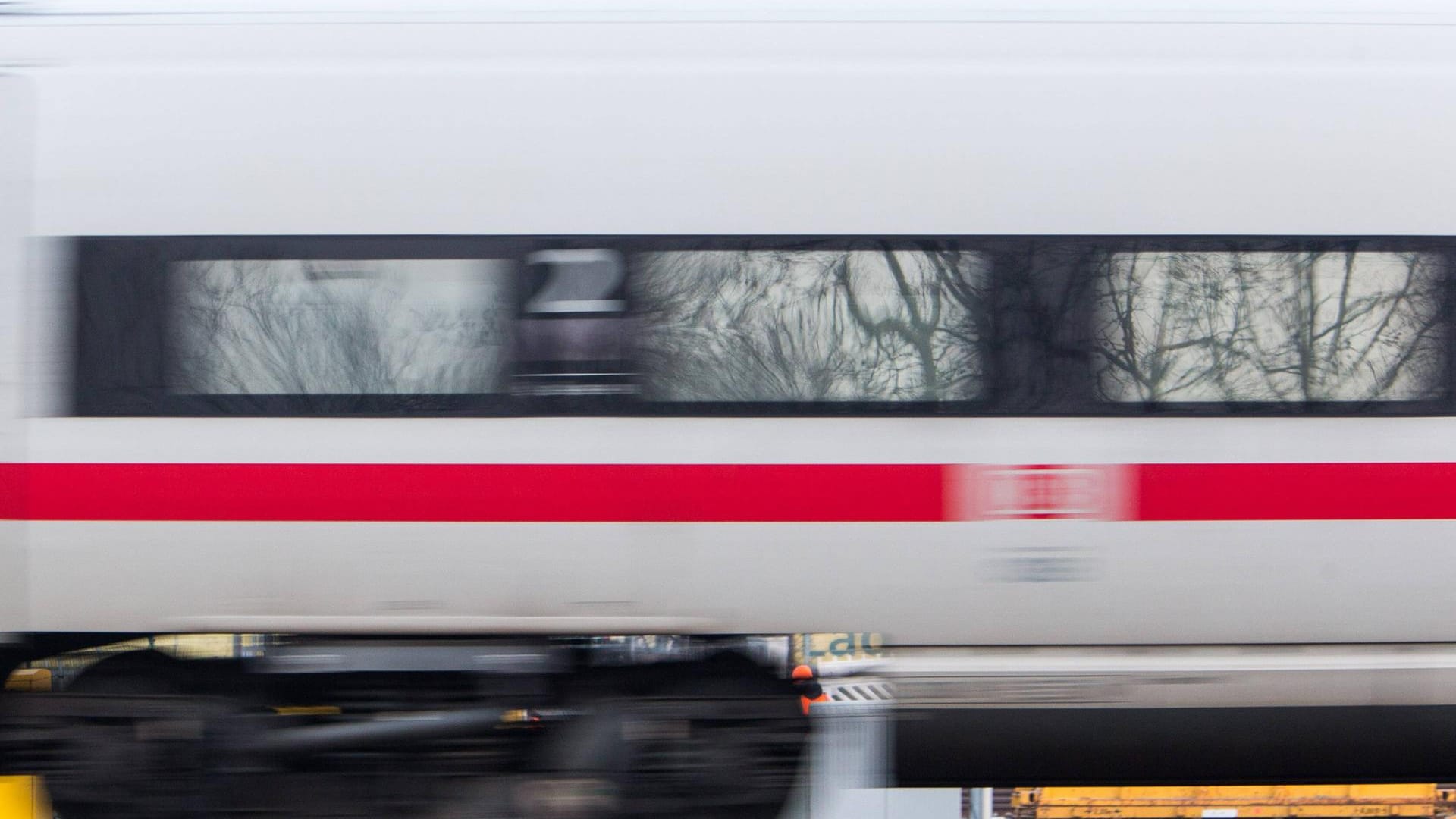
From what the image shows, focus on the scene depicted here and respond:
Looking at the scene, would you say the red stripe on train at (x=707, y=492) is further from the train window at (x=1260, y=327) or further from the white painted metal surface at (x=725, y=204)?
the train window at (x=1260, y=327)

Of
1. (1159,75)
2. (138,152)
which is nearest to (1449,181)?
(1159,75)

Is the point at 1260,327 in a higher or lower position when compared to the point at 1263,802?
higher

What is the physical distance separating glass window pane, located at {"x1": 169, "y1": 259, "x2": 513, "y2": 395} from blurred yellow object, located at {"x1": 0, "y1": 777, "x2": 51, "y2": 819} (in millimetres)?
1441

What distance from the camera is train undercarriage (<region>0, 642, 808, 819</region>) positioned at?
11.6 feet

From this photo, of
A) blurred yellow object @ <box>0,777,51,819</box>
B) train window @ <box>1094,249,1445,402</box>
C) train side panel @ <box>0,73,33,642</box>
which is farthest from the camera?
blurred yellow object @ <box>0,777,51,819</box>

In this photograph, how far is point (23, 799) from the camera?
3760 millimetres

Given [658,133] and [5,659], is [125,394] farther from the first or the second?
[658,133]

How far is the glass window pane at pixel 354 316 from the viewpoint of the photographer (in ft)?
10.9

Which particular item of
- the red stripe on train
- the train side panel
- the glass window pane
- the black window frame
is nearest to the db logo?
the red stripe on train

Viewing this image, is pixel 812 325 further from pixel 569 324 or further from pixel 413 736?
pixel 413 736

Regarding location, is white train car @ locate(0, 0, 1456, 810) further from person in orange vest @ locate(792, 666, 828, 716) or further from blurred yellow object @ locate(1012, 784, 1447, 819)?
blurred yellow object @ locate(1012, 784, 1447, 819)

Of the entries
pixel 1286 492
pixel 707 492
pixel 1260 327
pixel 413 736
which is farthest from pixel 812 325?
pixel 413 736

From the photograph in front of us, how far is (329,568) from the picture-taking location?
131 inches

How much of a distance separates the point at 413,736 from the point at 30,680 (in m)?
1.23
